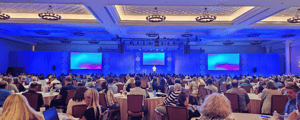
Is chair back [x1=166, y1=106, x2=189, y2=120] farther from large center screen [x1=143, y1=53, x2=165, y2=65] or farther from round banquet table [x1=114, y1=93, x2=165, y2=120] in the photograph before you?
large center screen [x1=143, y1=53, x2=165, y2=65]

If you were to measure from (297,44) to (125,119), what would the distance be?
52.2ft

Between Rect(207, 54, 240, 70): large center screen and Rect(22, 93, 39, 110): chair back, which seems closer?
Rect(22, 93, 39, 110): chair back

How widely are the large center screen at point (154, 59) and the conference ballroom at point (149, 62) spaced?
4.2 inches

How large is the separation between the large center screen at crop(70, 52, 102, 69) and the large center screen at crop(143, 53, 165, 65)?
4751 mm

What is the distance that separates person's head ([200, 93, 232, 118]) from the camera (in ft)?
7.58

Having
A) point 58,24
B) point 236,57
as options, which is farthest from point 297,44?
point 58,24

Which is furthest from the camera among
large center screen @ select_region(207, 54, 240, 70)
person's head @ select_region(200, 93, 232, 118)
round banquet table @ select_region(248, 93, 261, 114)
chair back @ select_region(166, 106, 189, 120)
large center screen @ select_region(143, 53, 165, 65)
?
large center screen @ select_region(143, 53, 165, 65)

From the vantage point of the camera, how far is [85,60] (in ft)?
66.6

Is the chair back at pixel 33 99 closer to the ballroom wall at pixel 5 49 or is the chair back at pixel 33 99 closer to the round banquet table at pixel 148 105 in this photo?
the round banquet table at pixel 148 105

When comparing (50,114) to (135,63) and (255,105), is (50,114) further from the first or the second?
(135,63)

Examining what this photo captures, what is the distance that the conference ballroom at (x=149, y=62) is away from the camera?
362 cm

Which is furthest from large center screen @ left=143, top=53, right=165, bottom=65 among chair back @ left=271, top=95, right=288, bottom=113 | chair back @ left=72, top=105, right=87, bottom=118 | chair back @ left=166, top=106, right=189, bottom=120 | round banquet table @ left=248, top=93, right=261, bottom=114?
chair back @ left=166, top=106, right=189, bottom=120

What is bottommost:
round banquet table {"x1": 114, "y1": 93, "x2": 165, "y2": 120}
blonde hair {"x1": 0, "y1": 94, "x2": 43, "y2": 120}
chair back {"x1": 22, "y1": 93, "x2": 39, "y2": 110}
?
round banquet table {"x1": 114, "y1": 93, "x2": 165, "y2": 120}

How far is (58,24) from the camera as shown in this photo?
403 inches
